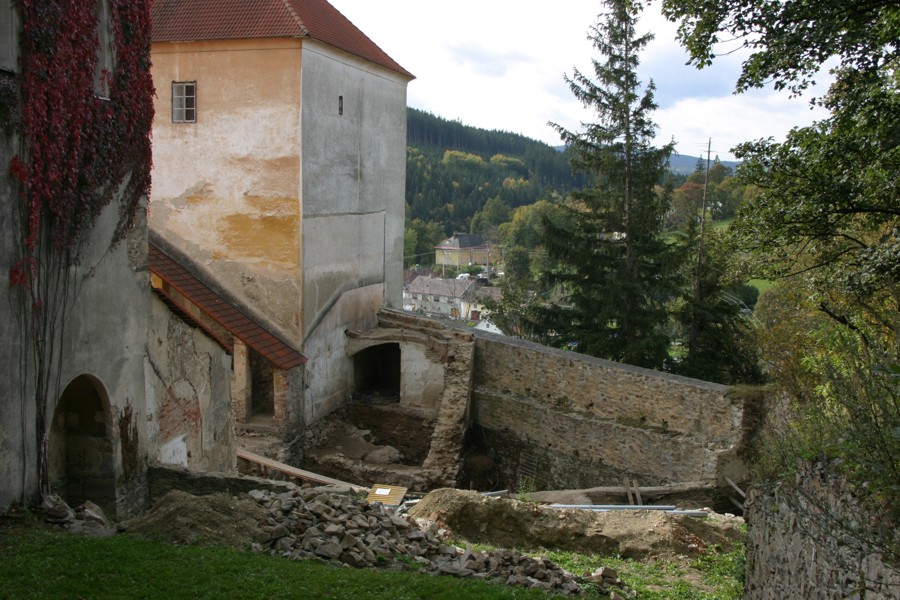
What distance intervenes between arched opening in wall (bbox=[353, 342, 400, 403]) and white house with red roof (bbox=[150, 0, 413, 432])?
1861mm

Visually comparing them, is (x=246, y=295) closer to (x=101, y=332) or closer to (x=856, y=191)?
(x=101, y=332)

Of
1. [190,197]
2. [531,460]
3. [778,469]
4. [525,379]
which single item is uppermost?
[190,197]

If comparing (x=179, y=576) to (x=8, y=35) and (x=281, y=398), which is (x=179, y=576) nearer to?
(x=8, y=35)

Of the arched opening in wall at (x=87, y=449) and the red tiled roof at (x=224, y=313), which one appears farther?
the red tiled roof at (x=224, y=313)

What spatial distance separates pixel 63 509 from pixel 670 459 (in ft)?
36.9

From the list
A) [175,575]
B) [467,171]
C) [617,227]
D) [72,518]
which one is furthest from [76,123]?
[467,171]

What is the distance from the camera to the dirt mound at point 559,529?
10.4m

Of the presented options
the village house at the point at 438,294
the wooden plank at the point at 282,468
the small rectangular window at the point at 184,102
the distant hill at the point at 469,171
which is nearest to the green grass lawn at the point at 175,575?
the wooden plank at the point at 282,468

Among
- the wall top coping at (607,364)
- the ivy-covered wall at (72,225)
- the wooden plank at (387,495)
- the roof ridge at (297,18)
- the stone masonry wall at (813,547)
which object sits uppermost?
the roof ridge at (297,18)

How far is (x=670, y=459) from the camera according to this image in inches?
607

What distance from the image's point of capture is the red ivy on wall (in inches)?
328

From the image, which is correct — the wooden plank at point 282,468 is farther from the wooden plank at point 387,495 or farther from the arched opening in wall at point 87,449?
the arched opening in wall at point 87,449

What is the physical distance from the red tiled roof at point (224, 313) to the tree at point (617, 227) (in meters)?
11.9

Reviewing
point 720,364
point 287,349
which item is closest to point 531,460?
point 287,349
